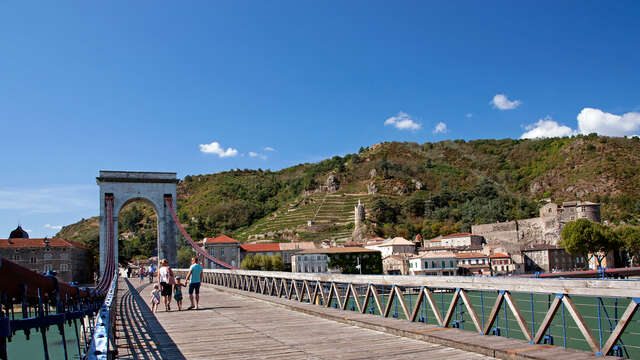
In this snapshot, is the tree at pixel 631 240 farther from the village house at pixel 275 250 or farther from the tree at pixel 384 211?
the tree at pixel 384 211

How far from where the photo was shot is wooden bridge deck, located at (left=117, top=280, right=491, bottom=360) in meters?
6.09

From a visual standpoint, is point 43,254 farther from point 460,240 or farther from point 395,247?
point 460,240

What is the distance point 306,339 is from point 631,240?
250ft

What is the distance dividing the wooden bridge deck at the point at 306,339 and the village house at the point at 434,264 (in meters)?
62.1

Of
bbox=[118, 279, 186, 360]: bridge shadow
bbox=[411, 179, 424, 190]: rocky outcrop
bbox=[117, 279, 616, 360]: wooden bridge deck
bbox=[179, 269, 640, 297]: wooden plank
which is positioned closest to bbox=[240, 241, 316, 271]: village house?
bbox=[411, 179, 424, 190]: rocky outcrop

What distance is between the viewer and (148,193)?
145ft

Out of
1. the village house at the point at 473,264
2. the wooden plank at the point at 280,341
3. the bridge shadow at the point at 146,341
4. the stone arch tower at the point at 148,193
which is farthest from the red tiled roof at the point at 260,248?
the wooden plank at the point at 280,341

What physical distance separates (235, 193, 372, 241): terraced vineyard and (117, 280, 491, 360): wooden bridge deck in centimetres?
9407

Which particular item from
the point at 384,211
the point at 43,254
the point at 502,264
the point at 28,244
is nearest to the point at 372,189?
the point at 384,211

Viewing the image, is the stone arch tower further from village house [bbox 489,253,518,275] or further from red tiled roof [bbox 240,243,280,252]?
village house [bbox 489,253,518,275]

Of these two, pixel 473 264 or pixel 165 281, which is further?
pixel 473 264

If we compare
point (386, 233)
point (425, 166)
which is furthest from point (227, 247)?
point (425, 166)

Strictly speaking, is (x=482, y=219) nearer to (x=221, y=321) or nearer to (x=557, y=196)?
(x=557, y=196)

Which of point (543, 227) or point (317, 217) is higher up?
point (317, 217)
